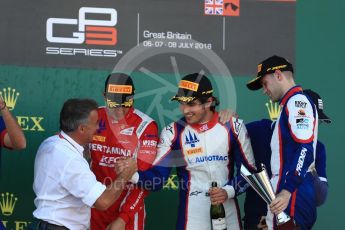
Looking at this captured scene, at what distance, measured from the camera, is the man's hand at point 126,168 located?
437 centimetres

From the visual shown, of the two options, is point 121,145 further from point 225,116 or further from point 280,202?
point 280,202

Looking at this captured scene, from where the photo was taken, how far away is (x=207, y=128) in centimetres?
476

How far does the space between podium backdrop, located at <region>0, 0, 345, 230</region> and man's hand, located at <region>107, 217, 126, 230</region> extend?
87 centimetres

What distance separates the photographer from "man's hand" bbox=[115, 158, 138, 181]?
4.37 metres

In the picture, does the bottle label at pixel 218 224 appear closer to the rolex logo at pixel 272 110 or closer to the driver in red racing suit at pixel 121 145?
the driver in red racing suit at pixel 121 145

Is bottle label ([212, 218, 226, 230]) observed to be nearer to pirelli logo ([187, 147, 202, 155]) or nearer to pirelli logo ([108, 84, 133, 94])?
pirelli logo ([187, 147, 202, 155])

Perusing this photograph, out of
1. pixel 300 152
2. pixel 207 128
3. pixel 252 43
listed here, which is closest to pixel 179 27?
pixel 252 43

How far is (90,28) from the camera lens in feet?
18.0

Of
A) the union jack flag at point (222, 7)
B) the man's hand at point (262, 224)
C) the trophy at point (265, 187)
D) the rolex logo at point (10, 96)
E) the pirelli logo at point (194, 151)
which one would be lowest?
the man's hand at point (262, 224)

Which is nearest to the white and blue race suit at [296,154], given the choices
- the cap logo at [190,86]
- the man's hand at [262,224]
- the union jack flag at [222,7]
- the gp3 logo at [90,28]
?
the man's hand at [262,224]

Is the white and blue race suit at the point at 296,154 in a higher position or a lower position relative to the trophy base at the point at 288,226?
higher

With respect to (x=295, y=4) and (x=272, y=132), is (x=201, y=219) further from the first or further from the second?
(x=295, y=4)

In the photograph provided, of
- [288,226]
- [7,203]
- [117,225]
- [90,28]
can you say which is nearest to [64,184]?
[117,225]

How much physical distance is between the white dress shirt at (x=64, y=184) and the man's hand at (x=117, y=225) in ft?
1.44
